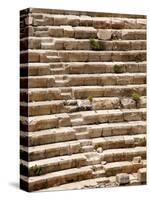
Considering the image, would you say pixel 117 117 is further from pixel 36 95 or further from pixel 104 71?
pixel 36 95

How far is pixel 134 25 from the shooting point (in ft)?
33.2

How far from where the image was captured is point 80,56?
976 centimetres

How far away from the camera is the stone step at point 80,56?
933 centimetres

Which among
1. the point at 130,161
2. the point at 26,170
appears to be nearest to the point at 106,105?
the point at 130,161

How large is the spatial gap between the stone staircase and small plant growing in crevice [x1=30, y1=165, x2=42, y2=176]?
0.01 metres

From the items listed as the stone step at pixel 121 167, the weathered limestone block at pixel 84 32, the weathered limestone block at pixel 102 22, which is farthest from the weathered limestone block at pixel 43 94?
the stone step at pixel 121 167

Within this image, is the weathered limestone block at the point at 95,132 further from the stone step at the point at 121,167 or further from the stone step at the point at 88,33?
the stone step at the point at 88,33

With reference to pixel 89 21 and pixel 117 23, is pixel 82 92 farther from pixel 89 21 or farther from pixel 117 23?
pixel 117 23

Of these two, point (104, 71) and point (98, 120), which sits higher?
point (104, 71)

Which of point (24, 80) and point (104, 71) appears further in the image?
point (104, 71)

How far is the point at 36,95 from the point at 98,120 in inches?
41.9

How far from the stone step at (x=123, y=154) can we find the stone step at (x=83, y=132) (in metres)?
0.22

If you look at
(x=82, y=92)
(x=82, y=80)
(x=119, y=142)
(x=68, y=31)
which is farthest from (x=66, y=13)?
(x=119, y=142)

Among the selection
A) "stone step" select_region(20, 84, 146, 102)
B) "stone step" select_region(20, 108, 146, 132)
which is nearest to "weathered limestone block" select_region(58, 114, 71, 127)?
"stone step" select_region(20, 108, 146, 132)
